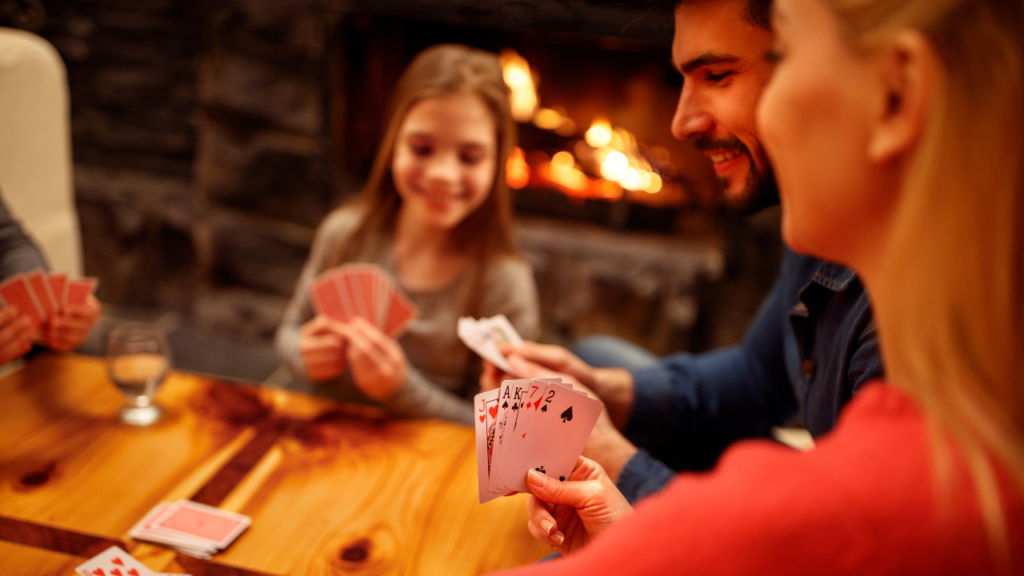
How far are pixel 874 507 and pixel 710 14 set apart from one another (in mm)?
794

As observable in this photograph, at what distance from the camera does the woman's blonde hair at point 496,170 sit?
1.61m

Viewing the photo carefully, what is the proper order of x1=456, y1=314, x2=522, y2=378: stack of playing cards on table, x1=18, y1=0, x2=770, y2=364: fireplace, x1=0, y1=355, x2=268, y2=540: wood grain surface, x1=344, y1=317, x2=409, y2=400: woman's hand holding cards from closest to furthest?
x1=0, y1=355, x2=268, y2=540: wood grain surface → x1=456, y1=314, x2=522, y2=378: stack of playing cards on table → x1=344, y1=317, x2=409, y2=400: woman's hand holding cards → x1=18, y1=0, x2=770, y2=364: fireplace

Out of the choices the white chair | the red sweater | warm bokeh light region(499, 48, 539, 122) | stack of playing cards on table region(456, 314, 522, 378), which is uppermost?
warm bokeh light region(499, 48, 539, 122)

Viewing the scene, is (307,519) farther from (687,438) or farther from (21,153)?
(21,153)

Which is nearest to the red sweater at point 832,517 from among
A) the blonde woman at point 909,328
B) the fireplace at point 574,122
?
the blonde woman at point 909,328

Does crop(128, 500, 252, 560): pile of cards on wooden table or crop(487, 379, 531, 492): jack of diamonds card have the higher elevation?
crop(487, 379, 531, 492): jack of diamonds card

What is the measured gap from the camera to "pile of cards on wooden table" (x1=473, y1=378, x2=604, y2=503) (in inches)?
34.3

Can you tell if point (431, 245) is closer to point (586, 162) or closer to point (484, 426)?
point (484, 426)

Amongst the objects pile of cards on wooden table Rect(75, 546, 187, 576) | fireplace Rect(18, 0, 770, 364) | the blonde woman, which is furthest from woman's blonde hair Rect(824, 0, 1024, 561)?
fireplace Rect(18, 0, 770, 364)

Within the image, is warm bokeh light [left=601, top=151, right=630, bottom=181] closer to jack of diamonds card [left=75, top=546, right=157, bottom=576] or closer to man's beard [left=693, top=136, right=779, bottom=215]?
man's beard [left=693, top=136, right=779, bottom=215]

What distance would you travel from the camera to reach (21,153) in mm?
1501

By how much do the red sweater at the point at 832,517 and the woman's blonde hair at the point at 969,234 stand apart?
0.06 feet

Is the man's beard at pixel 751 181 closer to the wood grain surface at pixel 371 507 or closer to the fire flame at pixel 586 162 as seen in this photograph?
the wood grain surface at pixel 371 507

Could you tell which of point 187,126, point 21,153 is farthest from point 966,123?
point 187,126
